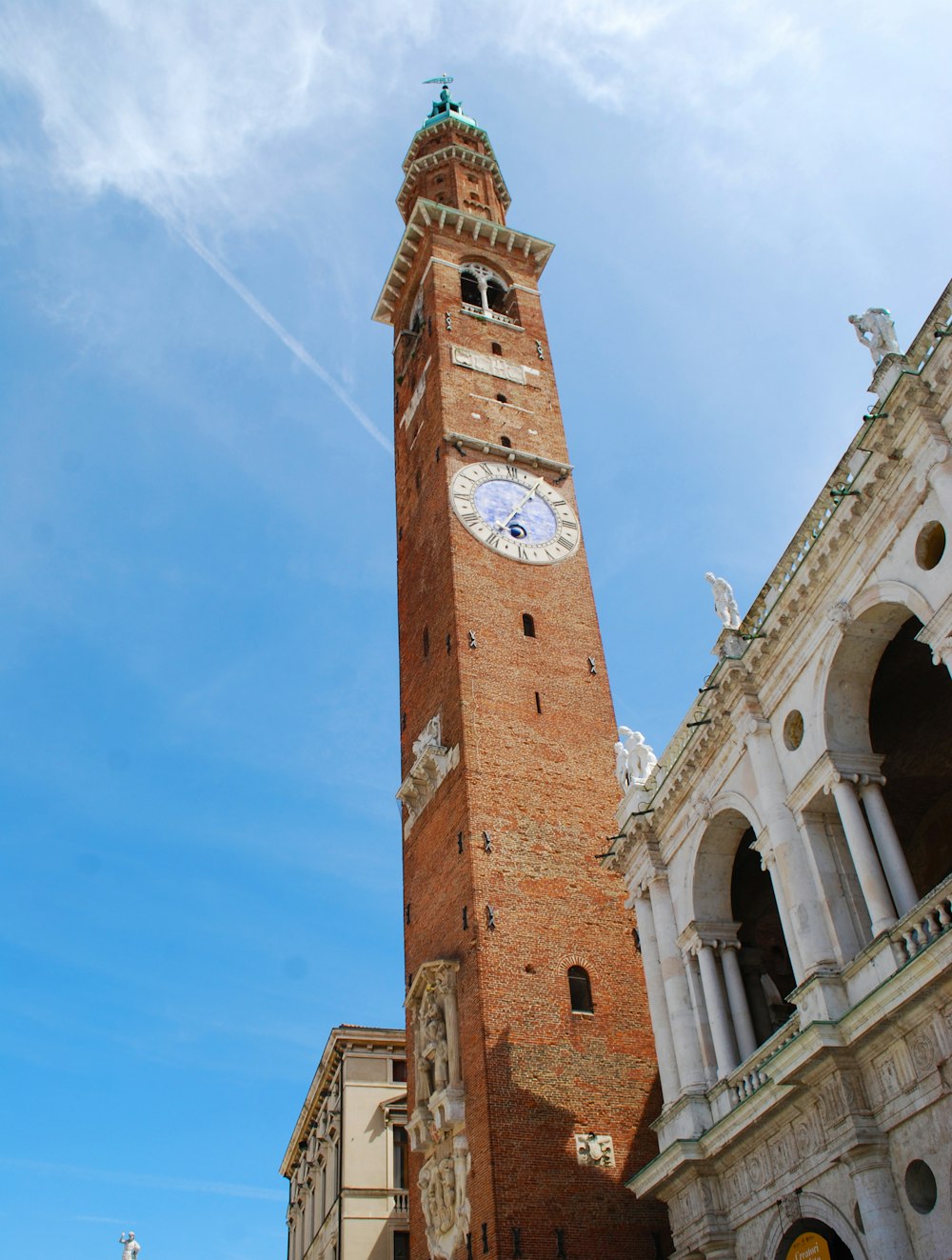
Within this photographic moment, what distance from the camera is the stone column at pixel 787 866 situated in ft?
56.5

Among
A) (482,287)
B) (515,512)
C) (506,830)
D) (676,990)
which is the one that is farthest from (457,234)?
(676,990)

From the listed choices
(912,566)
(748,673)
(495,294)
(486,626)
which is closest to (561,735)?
(486,626)

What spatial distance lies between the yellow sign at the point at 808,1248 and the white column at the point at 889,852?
4.57 m

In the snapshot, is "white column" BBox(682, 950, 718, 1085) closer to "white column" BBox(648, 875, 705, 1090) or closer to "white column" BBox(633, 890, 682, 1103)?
"white column" BBox(648, 875, 705, 1090)

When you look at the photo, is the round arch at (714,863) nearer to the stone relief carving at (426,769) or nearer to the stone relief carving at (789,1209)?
the stone relief carving at (789,1209)

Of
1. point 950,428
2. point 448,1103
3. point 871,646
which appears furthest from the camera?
point 448,1103

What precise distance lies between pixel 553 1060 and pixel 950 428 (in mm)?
15252

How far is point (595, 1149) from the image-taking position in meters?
23.5

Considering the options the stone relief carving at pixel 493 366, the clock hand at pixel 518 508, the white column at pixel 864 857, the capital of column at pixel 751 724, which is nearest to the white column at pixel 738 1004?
the capital of column at pixel 751 724

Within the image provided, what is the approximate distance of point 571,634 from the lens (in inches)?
1288

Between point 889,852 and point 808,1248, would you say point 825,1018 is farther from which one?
point 808,1248

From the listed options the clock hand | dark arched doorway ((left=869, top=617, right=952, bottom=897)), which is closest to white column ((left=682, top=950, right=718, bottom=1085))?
dark arched doorway ((left=869, top=617, right=952, bottom=897))

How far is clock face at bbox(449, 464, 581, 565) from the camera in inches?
1335

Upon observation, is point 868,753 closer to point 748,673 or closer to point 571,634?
point 748,673
